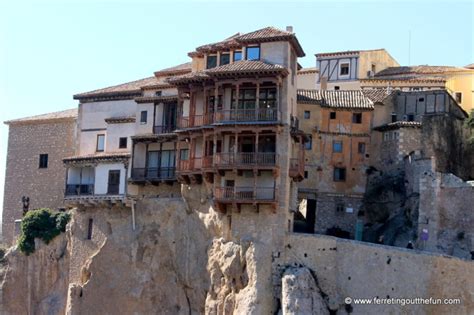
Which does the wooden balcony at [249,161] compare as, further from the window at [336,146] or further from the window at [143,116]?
the window at [336,146]

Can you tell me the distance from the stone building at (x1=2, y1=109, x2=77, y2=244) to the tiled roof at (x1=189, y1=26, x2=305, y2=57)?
52.3ft

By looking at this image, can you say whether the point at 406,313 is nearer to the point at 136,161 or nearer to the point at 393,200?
the point at 393,200

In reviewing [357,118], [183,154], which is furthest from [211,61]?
[357,118]

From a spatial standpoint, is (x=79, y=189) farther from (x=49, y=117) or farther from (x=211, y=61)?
(x=211, y=61)

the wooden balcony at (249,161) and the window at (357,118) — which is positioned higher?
the window at (357,118)

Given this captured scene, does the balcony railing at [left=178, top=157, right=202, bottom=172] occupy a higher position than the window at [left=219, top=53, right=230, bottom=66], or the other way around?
the window at [left=219, top=53, right=230, bottom=66]

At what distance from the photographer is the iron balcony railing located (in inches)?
2339

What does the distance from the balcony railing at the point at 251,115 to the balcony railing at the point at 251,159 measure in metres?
1.87

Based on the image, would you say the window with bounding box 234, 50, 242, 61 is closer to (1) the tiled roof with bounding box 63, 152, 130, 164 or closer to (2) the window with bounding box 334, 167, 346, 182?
(1) the tiled roof with bounding box 63, 152, 130, 164

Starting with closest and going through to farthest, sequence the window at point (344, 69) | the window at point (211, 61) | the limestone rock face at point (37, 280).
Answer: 1. the window at point (211, 61)
2. the limestone rock face at point (37, 280)
3. the window at point (344, 69)

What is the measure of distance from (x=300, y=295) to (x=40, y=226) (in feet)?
69.0

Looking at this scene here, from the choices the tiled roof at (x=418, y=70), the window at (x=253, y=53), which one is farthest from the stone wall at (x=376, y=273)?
the tiled roof at (x=418, y=70)

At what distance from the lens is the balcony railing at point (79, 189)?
6150 cm

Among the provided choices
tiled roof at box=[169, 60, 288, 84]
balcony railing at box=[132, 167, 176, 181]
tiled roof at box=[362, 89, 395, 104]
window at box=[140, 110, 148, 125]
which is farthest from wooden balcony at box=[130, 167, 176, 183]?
tiled roof at box=[362, 89, 395, 104]
